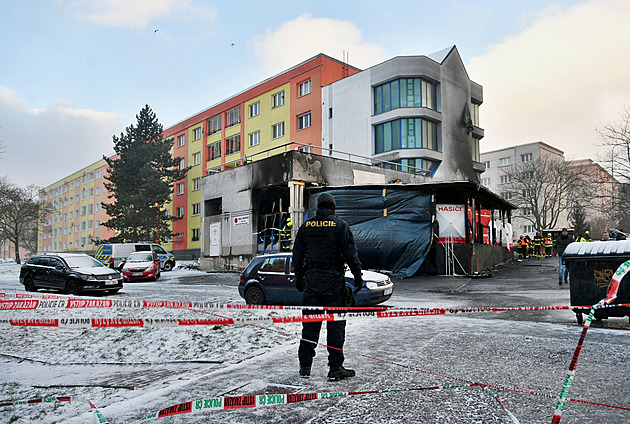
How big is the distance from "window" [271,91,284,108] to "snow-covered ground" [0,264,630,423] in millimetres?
34776

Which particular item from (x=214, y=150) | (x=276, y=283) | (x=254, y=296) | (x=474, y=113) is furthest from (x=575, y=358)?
(x=214, y=150)

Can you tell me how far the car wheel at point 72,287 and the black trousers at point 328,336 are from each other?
42.8 ft

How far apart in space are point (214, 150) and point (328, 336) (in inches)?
1848

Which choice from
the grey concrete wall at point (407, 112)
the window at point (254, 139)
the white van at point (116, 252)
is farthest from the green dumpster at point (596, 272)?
the window at point (254, 139)

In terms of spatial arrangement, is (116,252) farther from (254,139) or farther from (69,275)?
(254,139)

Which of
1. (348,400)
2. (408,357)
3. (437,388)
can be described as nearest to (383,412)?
(348,400)

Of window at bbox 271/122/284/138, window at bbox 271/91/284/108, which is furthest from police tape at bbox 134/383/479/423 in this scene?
window at bbox 271/91/284/108

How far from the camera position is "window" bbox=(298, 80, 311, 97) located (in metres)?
40.6

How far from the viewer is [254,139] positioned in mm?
44906

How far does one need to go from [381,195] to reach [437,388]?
1711 centimetres

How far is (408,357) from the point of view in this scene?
230 inches

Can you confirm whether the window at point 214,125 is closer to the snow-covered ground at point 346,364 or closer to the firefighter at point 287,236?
the firefighter at point 287,236

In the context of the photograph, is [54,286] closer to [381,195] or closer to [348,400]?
[381,195]

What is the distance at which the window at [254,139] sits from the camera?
4447 cm
